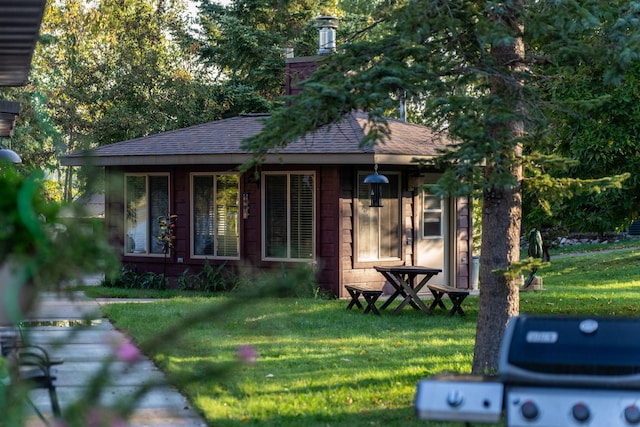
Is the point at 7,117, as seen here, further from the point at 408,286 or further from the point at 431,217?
the point at 431,217

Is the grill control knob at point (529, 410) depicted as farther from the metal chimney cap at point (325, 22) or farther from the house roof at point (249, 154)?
the metal chimney cap at point (325, 22)

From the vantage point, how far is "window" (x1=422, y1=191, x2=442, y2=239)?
18.0m

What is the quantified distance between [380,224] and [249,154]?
111 inches

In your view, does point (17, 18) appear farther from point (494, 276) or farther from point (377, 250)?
point (377, 250)

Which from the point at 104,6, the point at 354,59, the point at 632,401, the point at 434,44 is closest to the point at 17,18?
the point at 354,59

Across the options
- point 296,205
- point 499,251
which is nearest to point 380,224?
point 296,205

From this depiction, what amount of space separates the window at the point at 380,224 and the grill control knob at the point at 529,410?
542 inches

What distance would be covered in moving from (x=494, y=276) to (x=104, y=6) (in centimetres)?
2913

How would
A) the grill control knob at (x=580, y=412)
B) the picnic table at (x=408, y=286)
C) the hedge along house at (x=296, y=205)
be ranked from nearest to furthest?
the grill control knob at (x=580, y=412), the picnic table at (x=408, y=286), the hedge along house at (x=296, y=205)

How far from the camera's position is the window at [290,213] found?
55.6 feet

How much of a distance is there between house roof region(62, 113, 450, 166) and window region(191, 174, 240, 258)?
2.57 feet

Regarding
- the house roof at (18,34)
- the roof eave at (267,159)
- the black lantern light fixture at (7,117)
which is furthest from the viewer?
the roof eave at (267,159)

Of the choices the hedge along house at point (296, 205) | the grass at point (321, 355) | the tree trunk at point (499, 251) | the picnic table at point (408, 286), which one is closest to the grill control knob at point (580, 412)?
the grass at point (321, 355)

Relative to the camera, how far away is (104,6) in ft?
113
